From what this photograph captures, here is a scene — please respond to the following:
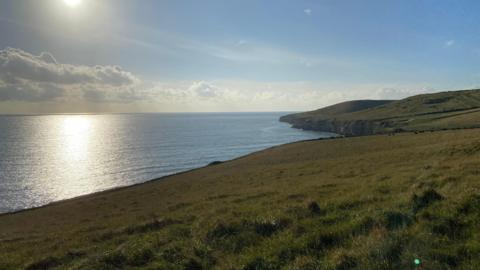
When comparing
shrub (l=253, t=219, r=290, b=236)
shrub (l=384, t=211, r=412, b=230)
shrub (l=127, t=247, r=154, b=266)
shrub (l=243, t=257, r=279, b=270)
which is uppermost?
shrub (l=384, t=211, r=412, b=230)

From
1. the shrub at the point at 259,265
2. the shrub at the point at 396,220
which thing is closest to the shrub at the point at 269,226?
the shrub at the point at 259,265

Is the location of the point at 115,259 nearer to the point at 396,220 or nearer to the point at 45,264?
the point at 45,264

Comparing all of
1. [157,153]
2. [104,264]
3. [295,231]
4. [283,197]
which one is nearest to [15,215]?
[283,197]

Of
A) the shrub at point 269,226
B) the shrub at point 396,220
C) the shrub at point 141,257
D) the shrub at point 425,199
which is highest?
the shrub at point 425,199

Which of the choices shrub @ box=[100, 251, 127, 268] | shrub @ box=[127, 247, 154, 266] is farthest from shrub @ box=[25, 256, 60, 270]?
shrub @ box=[127, 247, 154, 266]

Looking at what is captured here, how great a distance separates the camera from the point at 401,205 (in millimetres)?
10570

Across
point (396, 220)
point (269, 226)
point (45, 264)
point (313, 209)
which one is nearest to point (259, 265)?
point (269, 226)

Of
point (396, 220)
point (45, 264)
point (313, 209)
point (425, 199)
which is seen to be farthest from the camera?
point (313, 209)

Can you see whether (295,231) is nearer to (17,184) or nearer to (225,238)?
(225,238)

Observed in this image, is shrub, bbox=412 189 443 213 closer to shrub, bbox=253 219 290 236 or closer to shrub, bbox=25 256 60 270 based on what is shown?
shrub, bbox=253 219 290 236

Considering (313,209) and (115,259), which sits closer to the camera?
(115,259)

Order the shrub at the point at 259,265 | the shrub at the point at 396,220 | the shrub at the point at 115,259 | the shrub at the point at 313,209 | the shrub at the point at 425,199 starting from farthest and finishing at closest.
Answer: the shrub at the point at 313,209
the shrub at the point at 425,199
the shrub at the point at 115,259
the shrub at the point at 396,220
the shrub at the point at 259,265

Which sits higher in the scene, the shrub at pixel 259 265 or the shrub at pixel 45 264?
the shrub at pixel 259 265

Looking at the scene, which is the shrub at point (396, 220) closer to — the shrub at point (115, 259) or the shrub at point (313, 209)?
the shrub at point (313, 209)
